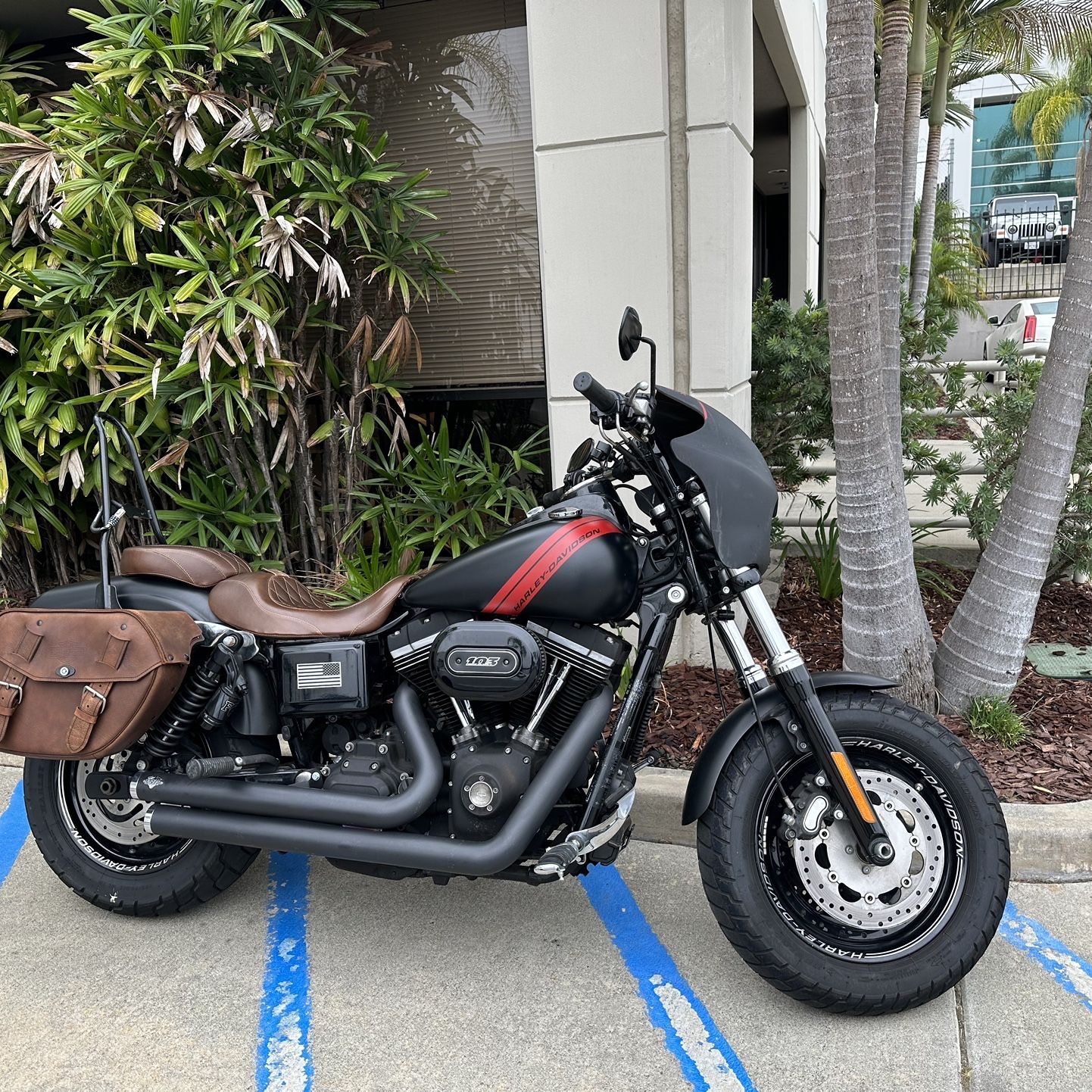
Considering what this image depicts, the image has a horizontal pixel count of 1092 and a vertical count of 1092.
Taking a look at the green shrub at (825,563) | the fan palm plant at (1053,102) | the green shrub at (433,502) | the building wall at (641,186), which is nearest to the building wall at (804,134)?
the green shrub at (825,563)

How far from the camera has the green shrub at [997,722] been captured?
12.0 ft

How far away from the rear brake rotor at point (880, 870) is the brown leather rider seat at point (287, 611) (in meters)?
1.25

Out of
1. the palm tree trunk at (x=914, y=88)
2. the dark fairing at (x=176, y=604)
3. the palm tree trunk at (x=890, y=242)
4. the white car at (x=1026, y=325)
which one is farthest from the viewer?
the white car at (x=1026, y=325)

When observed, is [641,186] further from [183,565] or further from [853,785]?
[853,785]

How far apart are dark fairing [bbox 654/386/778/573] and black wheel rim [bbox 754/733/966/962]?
0.56 m

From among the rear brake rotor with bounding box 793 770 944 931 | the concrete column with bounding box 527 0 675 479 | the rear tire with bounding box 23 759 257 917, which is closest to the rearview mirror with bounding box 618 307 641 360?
the rear brake rotor with bounding box 793 770 944 931

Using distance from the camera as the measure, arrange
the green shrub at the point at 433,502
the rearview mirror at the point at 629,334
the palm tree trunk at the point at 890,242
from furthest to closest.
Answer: the green shrub at the point at 433,502 → the palm tree trunk at the point at 890,242 → the rearview mirror at the point at 629,334

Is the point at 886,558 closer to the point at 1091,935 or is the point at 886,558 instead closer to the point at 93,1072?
the point at 1091,935

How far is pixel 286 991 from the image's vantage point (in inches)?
107

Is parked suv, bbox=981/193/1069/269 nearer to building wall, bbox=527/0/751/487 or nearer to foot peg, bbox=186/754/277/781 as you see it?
building wall, bbox=527/0/751/487

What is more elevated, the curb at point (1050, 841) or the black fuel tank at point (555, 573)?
the black fuel tank at point (555, 573)

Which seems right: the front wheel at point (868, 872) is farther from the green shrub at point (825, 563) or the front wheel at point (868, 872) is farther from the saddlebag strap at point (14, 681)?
the green shrub at point (825, 563)

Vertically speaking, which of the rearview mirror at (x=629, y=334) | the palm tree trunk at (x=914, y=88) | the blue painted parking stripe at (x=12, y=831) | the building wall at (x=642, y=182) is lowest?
the blue painted parking stripe at (x=12, y=831)

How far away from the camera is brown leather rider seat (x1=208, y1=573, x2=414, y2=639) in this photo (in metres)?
2.73
